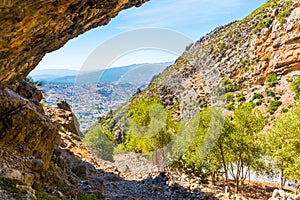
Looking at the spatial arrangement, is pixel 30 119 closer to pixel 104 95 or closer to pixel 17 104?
pixel 17 104

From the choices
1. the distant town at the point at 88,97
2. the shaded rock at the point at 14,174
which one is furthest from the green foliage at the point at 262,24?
the shaded rock at the point at 14,174

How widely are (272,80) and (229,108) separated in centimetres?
1170

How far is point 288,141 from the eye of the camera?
15828 mm

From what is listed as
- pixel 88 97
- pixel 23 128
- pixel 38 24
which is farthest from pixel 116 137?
pixel 38 24

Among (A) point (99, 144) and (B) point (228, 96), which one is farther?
(B) point (228, 96)

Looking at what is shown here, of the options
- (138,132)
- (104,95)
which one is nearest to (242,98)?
(104,95)

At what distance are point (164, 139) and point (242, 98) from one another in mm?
48865

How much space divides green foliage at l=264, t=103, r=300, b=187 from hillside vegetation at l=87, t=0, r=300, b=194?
5cm

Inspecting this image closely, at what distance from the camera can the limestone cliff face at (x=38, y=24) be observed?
7562 mm

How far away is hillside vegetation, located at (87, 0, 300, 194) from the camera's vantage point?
65.0ft

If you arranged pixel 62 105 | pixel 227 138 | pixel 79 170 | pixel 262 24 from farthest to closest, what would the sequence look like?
pixel 262 24
pixel 62 105
pixel 227 138
pixel 79 170

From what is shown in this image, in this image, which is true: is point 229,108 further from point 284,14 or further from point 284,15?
point 284,14

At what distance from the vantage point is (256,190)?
25.1 m

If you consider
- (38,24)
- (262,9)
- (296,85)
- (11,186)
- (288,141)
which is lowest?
(11,186)
